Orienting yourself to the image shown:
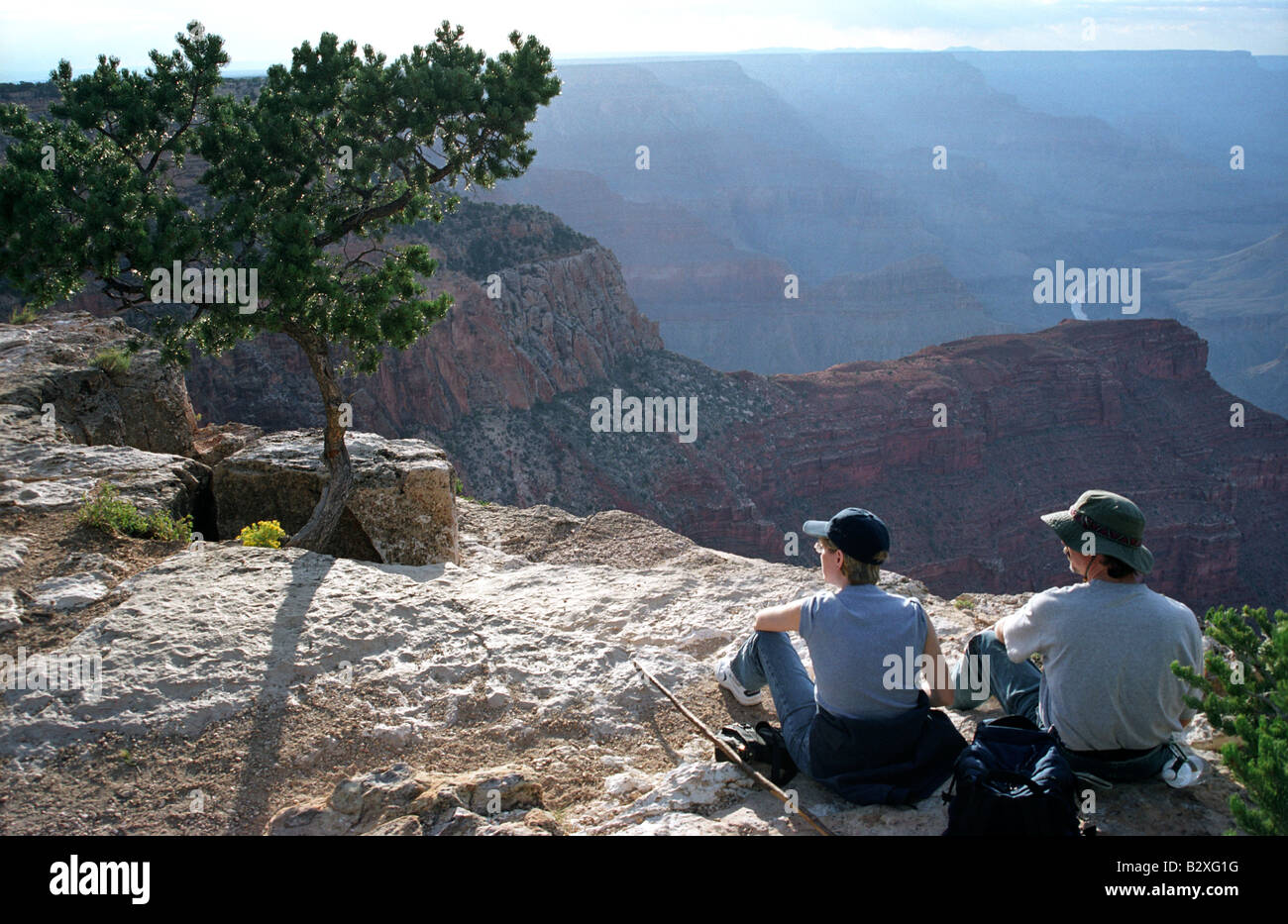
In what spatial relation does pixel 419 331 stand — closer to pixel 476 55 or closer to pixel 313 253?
pixel 313 253

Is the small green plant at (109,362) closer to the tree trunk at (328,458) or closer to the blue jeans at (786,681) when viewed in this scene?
the tree trunk at (328,458)

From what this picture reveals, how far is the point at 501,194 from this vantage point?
10262 centimetres

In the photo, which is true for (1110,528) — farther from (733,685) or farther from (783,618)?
(733,685)

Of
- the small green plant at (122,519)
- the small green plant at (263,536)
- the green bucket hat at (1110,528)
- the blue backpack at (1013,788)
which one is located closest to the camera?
the blue backpack at (1013,788)

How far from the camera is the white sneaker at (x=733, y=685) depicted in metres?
5.70

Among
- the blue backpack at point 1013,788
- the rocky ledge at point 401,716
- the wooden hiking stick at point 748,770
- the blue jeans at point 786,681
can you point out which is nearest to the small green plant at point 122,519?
the rocky ledge at point 401,716

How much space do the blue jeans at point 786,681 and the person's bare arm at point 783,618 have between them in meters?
0.29

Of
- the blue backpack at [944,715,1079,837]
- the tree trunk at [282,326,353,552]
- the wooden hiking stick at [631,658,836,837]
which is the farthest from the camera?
the tree trunk at [282,326,353,552]

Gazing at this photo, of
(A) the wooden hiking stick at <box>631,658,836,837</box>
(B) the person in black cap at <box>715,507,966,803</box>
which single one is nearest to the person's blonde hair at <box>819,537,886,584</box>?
(B) the person in black cap at <box>715,507,966,803</box>

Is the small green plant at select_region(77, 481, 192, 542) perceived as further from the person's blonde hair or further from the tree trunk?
the person's blonde hair

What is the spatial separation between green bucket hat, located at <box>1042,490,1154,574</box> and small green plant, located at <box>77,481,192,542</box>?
280 inches

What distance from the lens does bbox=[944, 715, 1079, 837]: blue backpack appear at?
11.7ft

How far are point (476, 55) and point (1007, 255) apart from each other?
157 meters
